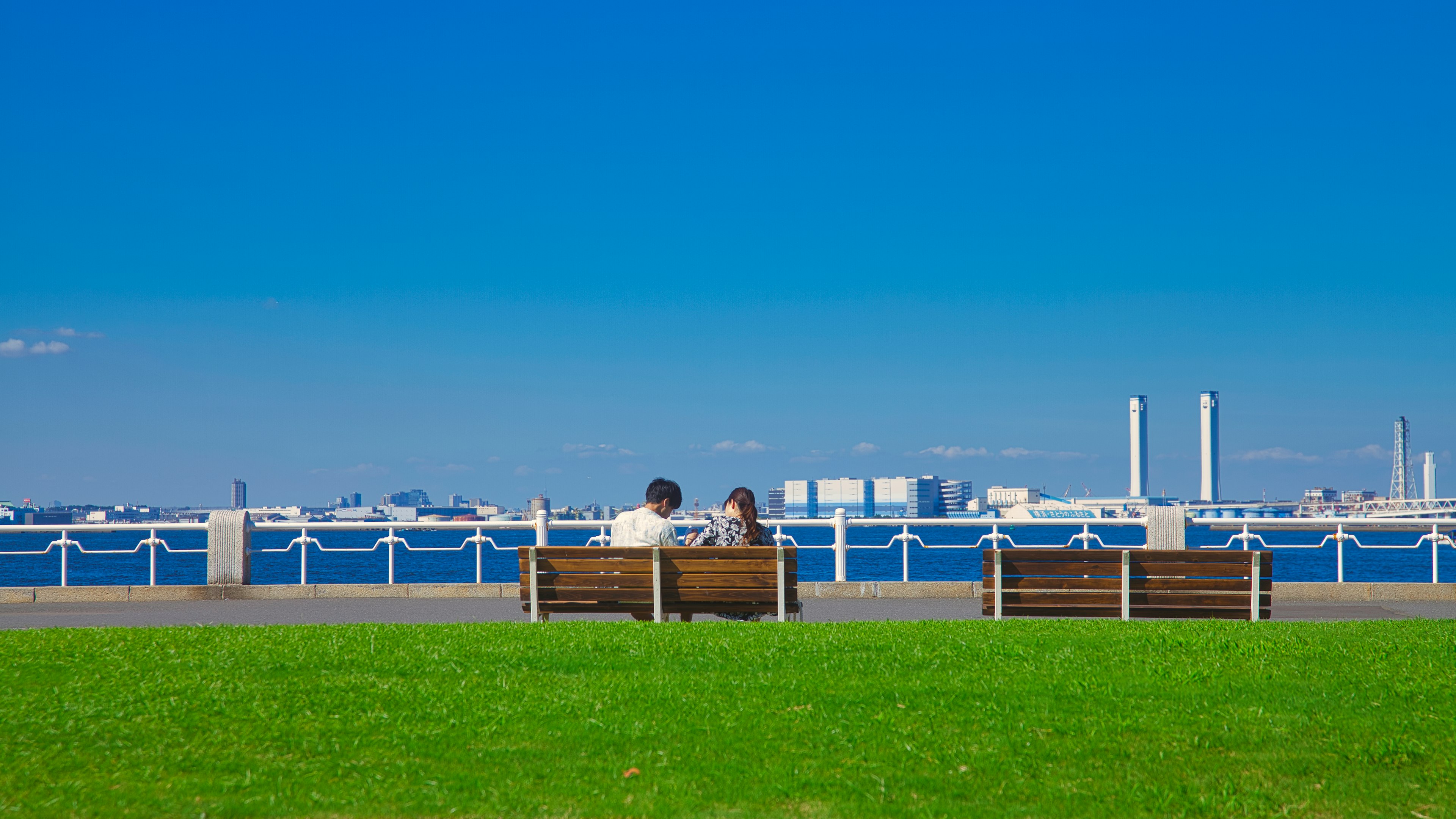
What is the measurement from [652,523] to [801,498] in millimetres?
163527

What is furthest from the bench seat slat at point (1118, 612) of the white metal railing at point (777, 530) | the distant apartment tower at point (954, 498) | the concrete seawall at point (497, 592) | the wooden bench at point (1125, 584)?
the distant apartment tower at point (954, 498)

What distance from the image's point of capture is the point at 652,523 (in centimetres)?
983

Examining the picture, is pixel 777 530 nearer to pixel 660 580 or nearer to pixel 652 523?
pixel 652 523

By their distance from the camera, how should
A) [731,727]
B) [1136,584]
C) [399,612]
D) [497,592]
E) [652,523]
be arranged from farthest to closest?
1. [497,592]
2. [399,612]
3. [652,523]
4. [1136,584]
5. [731,727]

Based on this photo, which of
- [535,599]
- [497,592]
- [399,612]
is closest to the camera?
[535,599]

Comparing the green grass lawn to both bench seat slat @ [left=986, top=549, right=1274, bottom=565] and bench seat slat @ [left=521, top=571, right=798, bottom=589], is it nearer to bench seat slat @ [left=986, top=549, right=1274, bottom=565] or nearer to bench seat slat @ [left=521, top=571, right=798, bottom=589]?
bench seat slat @ [left=986, top=549, right=1274, bottom=565]

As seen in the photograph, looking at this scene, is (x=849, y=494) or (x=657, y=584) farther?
(x=849, y=494)

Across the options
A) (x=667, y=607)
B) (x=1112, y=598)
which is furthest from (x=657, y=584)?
(x=1112, y=598)

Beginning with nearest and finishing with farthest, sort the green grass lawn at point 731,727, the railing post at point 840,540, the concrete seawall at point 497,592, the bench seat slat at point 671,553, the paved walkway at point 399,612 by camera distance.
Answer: the green grass lawn at point 731,727 → the bench seat slat at point 671,553 → the paved walkway at point 399,612 → the concrete seawall at point 497,592 → the railing post at point 840,540

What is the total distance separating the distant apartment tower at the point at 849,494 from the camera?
16600 centimetres

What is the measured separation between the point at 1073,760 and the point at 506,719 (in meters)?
2.44

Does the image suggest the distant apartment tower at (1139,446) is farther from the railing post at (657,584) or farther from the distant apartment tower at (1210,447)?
the railing post at (657,584)

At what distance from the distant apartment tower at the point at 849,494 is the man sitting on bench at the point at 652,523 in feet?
509

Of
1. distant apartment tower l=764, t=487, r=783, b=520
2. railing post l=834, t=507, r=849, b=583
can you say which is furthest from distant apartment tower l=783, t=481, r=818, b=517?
railing post l=834, t=507, r=849, b=583
